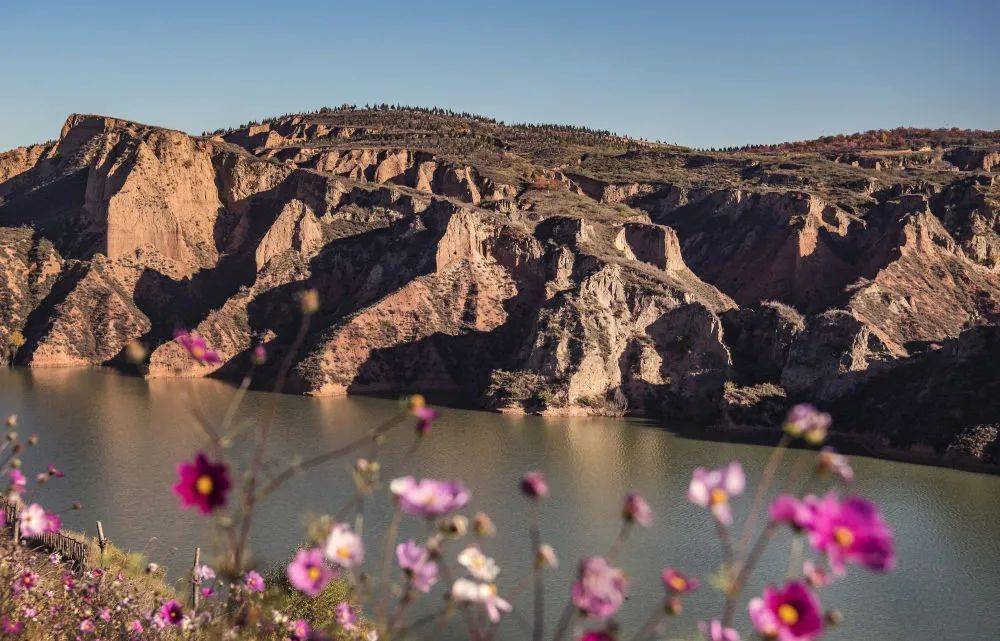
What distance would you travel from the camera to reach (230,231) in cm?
7225

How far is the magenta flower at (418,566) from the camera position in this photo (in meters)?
3.79

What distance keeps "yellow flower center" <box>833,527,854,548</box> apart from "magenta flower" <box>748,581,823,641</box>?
22cm

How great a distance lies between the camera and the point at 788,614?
2.98 metres

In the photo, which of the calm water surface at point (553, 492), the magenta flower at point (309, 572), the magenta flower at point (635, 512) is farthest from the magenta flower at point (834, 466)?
the calm water surface at point (553, 492)

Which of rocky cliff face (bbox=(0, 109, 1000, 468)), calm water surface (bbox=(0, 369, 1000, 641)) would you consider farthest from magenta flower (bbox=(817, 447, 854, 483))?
rocky cliff face (bbox=(0, 109, 1000, 468))

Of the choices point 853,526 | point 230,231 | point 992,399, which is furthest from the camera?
point 230,231

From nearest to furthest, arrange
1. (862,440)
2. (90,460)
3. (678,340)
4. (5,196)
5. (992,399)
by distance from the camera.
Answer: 1. (90,460)
2. (992,399)
3. (862,440)
4. (678,340)
5. (5,196)

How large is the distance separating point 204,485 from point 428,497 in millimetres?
811

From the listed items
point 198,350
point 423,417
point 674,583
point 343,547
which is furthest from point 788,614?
point 198,350

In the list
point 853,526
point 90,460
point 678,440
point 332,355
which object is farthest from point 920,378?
point 853,526

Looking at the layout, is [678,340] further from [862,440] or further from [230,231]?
[230,231]

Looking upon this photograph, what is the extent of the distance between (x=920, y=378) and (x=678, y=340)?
44.1ft

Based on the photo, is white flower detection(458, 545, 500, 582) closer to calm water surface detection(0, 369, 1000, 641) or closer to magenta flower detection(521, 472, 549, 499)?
magenta flower detection(521, 472, 549, 499)

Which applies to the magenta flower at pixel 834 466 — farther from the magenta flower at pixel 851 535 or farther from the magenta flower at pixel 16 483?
the magenta flower at pixel 16 483
